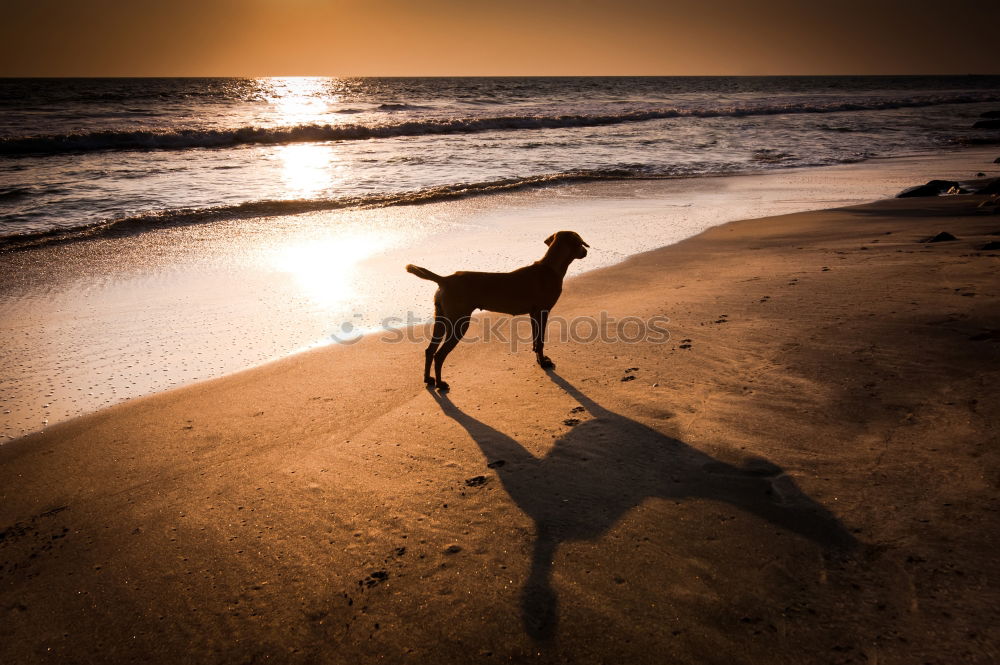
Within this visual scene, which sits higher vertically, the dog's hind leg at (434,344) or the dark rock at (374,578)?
the dog's hind leg at (434,344)

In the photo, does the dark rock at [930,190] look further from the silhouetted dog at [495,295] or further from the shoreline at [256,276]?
the silhouetted dog at [495,295]

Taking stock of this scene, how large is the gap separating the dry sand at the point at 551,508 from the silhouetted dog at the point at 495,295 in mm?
267

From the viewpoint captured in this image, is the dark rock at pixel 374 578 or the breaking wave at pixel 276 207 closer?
the dark rock at pixel 374 578

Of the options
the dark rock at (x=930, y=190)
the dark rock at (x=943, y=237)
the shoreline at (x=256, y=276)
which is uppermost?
the dark rock at (x=930, y=190)

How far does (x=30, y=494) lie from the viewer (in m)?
3.11

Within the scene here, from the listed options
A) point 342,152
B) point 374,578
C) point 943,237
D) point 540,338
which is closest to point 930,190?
point 943,237

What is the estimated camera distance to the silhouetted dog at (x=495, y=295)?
13.6ft

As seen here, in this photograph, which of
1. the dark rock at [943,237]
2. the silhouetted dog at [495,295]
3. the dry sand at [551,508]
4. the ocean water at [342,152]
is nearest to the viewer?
the dry sand at [551,508]

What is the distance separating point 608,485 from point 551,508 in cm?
34

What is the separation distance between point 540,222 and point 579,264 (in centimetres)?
256

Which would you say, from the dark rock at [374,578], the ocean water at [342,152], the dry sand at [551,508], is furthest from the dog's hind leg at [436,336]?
the ocean water at [342,152]

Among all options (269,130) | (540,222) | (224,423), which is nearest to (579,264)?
(540,222)

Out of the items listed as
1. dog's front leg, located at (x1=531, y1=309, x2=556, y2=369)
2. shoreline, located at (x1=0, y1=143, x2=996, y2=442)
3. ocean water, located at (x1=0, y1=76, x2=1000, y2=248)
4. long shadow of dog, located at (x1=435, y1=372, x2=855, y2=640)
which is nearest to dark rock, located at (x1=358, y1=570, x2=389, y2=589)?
long shadow of dog, located at (x1=435, y1=372, x2=855, y2=640)

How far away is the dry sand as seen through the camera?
2.11 meters
